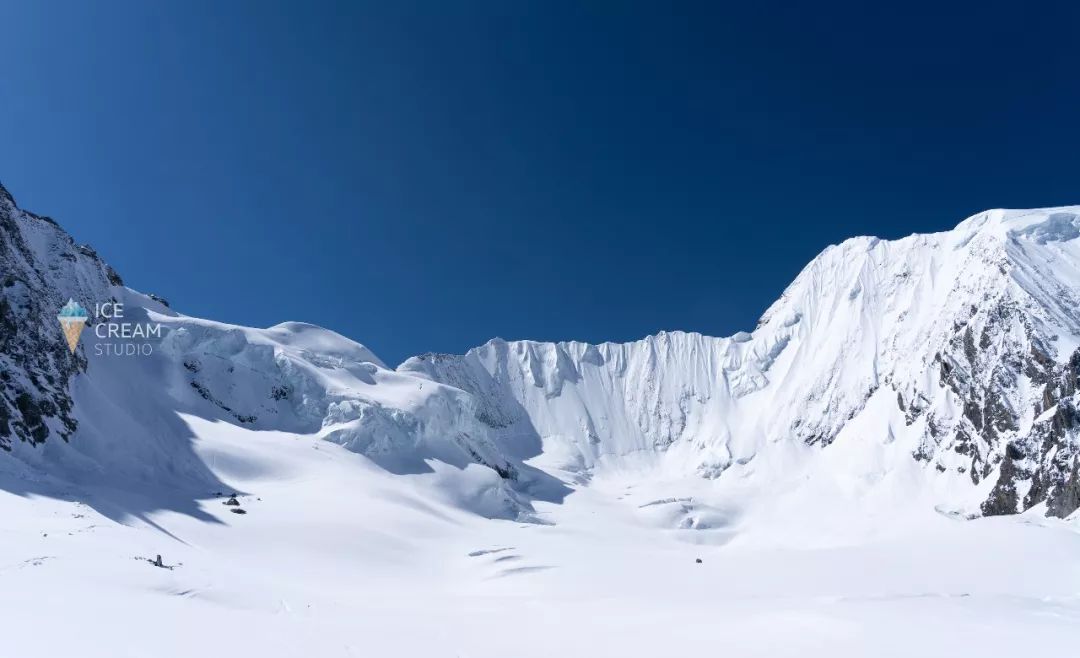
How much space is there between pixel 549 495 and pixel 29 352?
95315 millimetres

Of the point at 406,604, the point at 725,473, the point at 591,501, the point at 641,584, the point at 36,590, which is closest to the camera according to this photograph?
the point at 36,590

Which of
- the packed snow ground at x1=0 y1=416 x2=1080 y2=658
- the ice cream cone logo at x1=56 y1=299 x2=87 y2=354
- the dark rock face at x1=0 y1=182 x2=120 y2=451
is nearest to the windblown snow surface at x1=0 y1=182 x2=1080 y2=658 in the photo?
the packed snow ground at x1=0 y1=416 x2=1080 y2=658

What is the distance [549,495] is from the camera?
5295 inches

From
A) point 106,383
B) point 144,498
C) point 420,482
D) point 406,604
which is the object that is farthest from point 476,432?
point 406,604

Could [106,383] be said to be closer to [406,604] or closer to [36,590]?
[406,604]

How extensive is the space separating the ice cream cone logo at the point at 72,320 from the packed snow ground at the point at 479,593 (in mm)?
27698

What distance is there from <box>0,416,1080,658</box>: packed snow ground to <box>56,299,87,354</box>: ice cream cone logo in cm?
2770

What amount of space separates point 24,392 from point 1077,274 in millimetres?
154566

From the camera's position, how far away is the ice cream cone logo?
6928 centimetres

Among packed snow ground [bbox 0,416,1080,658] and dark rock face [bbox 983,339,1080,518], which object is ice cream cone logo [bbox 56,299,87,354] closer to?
packed snow ground [bbox 0,416,1080,658]

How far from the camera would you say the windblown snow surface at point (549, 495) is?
16.6 metres

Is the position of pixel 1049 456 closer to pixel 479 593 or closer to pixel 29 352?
pixel 479 593

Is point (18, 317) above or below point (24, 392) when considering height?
above

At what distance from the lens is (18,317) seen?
58.2m
